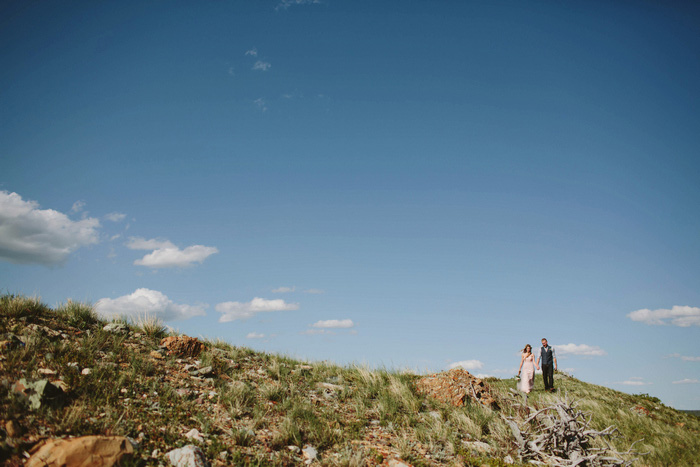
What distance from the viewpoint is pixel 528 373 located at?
1456 cm

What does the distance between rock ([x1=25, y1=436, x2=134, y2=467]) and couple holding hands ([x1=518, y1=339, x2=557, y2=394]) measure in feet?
48.0

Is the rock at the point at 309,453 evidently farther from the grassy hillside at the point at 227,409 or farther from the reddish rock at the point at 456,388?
the reddish rock at the point at 456,388

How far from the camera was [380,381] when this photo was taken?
35.1ft

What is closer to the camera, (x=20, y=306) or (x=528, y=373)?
(x=20, y=306)

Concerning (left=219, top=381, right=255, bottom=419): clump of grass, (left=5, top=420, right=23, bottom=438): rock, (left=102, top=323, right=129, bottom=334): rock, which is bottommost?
(left=5, top=420, right=23, bottom=438): rock

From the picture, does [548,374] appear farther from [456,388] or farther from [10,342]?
[10,342]

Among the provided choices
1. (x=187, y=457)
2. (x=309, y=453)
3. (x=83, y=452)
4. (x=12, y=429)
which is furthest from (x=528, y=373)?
(x=12, y=429)

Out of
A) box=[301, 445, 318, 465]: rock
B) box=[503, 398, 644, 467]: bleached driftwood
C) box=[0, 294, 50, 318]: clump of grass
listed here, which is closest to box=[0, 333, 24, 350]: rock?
box=[0, 294, 50, 318]: clump of grass

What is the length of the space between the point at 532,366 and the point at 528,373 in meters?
0.35

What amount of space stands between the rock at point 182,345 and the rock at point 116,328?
1.22m

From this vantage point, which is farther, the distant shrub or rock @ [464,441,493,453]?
the distant shrub

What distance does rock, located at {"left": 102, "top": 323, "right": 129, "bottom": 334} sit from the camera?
9.85 meters

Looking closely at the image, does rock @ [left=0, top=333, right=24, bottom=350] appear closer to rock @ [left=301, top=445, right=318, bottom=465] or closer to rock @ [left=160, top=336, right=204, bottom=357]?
rock @ [left=160, top=336, right=204, bottom=357]

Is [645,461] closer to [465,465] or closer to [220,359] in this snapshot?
[465,465]
